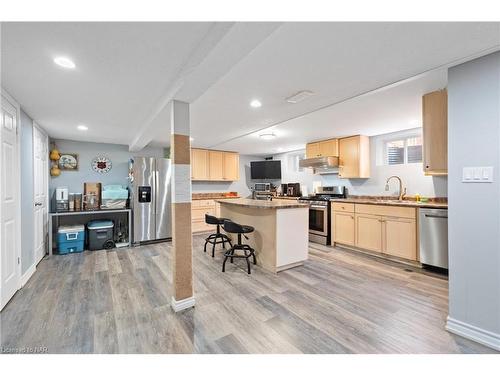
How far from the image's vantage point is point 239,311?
2096mm

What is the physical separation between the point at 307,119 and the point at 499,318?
283 cm

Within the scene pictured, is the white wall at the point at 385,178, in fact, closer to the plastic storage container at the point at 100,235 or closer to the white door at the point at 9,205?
the plastic storage container at the point at 100,235

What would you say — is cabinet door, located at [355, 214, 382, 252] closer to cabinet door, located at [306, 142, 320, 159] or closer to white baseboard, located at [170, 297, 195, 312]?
cabinet door, located at [306, 142, 320, 159]

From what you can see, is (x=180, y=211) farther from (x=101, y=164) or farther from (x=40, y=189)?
(x=101, y=164)

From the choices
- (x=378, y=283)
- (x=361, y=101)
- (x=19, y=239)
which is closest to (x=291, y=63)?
(x=361, y=101)

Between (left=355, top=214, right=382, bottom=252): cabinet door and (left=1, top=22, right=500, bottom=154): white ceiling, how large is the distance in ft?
5.46

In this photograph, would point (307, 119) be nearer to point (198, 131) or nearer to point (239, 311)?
point (198, 131)

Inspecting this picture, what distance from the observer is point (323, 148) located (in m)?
4.86

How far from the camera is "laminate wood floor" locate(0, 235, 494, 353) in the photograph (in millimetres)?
1643

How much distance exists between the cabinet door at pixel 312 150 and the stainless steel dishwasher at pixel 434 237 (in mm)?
2374

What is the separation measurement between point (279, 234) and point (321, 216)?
183 centimetres

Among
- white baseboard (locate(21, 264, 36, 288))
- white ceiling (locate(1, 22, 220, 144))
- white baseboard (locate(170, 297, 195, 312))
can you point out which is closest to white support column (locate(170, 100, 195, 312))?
white baseboard (locate(170, 297, 195, 312))

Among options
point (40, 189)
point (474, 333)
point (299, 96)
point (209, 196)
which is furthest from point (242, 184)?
point (474, 333)
